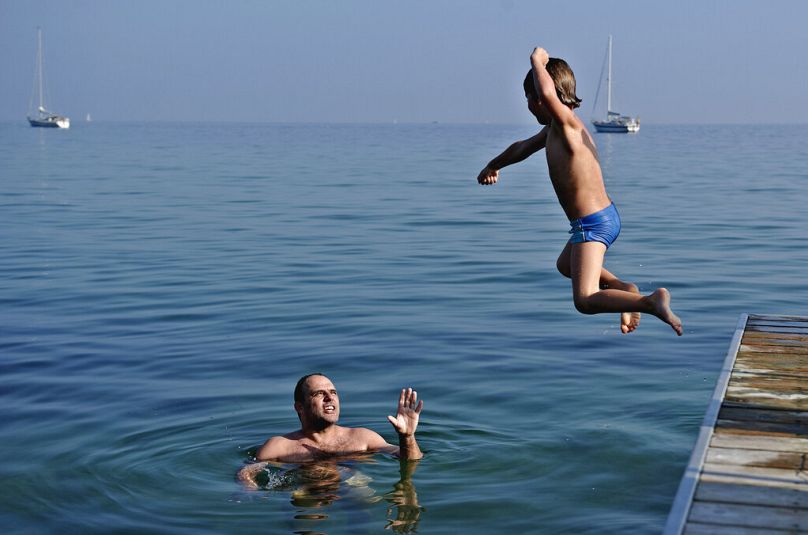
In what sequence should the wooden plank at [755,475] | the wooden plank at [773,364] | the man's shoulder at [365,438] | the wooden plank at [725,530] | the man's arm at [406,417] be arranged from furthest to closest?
1. the man's shoulder at [365,438]
2. the wooden plank at [773,364]
3. the man's arm at [406,417]
4. the wooden plank at [755,475]
5. the wooden plank at [725,530]

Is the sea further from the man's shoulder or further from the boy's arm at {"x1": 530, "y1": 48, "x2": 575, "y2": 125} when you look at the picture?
the boy's arm at {"x1": 530, "y1": 48, "x2": 575, "y2": 125}

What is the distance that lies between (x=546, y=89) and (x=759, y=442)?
8.03ft

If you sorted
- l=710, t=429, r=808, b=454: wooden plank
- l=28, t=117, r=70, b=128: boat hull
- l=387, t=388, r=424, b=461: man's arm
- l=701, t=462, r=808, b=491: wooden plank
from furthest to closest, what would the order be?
l=28, t=117, r=70, b=128: boat hull → l=387, t=388, r=424, b=461: man's arm → l=710, t=429, r=808, b=454: wooden plank → l=701, t=462, r=808, b=491: wooden plank

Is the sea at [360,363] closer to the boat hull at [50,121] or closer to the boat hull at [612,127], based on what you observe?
the boat hull at [612,127]

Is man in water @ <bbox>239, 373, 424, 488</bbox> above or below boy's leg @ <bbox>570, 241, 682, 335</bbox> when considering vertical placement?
below

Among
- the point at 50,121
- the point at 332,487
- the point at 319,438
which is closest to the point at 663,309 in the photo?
the point at 332,487

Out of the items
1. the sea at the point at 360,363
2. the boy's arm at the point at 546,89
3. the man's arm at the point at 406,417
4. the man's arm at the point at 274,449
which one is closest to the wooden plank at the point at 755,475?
the sea at the point at 360,363

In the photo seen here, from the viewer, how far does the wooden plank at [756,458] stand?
6.70 m

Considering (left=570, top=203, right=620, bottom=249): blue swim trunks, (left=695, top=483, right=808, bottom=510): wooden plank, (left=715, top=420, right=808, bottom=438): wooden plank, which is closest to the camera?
(left=695, top=483, right=808, bottom=510): wooden plank

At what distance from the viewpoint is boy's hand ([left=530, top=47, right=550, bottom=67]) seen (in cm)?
738

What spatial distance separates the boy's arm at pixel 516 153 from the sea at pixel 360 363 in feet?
7.88

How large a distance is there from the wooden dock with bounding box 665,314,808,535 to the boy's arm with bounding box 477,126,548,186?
2.09m

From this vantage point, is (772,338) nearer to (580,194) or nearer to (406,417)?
(580,194)

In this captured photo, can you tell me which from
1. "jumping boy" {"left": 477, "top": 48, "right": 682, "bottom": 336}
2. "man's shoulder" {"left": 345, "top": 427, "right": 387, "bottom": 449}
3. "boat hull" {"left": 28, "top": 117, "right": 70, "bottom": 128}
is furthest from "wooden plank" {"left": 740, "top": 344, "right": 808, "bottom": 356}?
"boat hull" {"left": 28, "top": 117, "right": 70, "bottom": 128}
